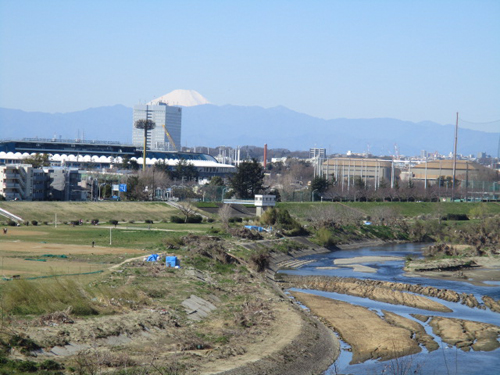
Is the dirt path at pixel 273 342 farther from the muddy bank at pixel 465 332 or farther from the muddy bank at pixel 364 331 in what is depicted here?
the muddy bank at pixel 465 332

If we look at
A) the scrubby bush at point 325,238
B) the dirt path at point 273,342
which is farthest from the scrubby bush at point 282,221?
the dirt path at point 273,342

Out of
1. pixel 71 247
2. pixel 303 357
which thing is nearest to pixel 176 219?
pixel 71 247

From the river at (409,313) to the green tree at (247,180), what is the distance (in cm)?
3678

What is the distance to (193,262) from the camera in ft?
140

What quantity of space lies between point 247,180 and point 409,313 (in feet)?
232

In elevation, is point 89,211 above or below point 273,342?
above

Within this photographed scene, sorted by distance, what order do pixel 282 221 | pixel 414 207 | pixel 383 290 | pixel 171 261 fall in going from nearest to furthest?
pixel 171 261 < pixel 383 290 < pixel 282 221 < pixel 414 207

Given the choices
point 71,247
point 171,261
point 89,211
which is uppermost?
point 171,261

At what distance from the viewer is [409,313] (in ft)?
119

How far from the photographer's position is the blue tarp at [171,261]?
4038 centimetres

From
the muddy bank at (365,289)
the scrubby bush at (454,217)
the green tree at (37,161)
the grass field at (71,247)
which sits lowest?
the muddy bank at (365,289)

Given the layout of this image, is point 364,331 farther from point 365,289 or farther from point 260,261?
point 260,261

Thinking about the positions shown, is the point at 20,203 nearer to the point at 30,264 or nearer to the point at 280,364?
the point at 30,264

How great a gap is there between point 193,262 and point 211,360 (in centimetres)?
1958
